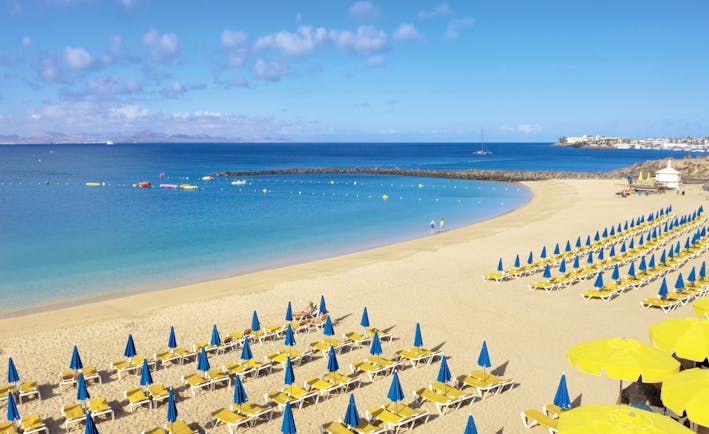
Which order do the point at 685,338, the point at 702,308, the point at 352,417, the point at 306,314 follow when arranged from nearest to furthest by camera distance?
the point at 352,417
the point at 685,338
the point at 702,308
the point at 306,314

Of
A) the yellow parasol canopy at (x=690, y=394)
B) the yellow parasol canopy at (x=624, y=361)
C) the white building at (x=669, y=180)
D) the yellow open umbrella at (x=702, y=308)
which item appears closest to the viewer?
the yellow parasol canopy at (x=690, y=394)

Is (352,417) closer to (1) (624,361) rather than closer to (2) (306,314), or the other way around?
(1) (624,361)

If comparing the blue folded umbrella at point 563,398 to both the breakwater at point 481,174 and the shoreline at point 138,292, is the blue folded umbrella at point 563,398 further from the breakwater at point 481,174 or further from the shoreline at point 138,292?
the breakwater at point 481,174

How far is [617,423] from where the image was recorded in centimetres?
630

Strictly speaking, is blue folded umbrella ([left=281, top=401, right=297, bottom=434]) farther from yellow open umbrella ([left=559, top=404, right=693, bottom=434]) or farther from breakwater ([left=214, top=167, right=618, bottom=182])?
breakwater ([left=214, top=167, right=618, bottom=182])

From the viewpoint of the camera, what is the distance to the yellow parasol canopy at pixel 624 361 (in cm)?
814

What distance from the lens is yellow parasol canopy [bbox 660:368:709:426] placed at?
22.0ft

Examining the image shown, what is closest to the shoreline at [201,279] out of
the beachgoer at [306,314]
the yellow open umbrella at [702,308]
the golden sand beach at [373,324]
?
the golden sand beach at [373,324]

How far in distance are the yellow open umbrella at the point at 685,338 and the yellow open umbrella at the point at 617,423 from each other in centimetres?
340

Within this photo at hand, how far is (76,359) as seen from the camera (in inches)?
460

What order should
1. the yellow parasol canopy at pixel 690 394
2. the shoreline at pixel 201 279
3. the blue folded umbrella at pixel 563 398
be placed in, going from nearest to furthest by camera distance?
the yellow parasol canopy at pixel 690 394 → the blue folded umbrella at pixel 563 398 → the shoreline at pixel 201 279

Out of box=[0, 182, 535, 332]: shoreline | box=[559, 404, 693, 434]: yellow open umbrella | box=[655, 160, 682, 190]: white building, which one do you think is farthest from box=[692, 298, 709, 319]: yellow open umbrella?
box=[655, 160, 682, 190]: white building

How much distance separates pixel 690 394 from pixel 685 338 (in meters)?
2.93

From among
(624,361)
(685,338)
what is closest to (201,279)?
(624,361)
